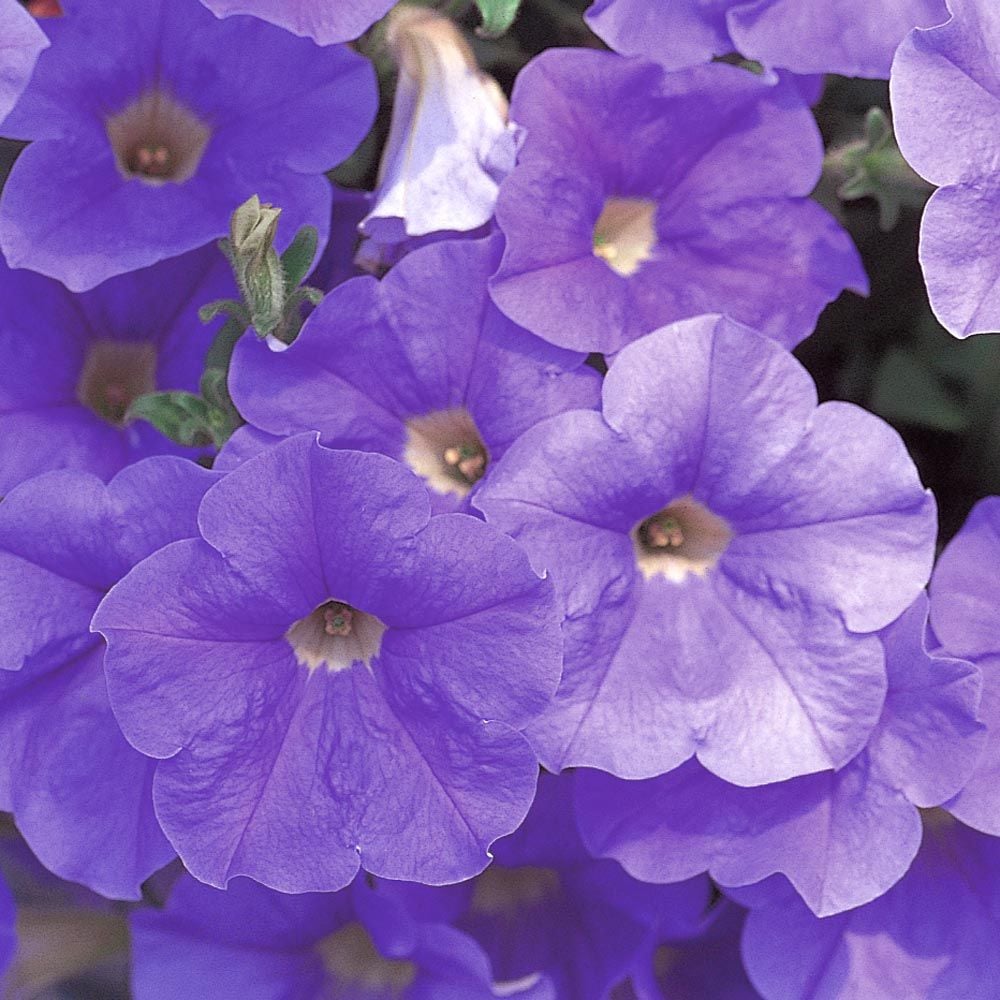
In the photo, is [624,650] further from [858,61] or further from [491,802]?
[858,61]

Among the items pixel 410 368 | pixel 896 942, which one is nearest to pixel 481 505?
pixel 410 368

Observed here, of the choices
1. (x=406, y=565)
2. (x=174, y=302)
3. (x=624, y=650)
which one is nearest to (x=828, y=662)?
(x=624, y=650)

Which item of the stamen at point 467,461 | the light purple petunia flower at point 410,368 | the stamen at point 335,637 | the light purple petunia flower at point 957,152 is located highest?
the light purple petunia flower at point 957,152

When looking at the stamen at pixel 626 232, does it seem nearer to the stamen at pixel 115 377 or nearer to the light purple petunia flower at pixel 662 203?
the light purple petunia flower at pixel 662 203

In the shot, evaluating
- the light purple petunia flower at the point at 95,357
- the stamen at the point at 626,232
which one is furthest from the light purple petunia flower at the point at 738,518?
the light purple petunia flower at the point at 95,357

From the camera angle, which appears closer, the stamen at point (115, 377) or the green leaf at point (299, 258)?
the green leaf at point (299, 258)

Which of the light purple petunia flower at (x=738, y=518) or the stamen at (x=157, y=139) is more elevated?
the stamen at (x=157, y=139)

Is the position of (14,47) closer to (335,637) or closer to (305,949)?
(335,637)
